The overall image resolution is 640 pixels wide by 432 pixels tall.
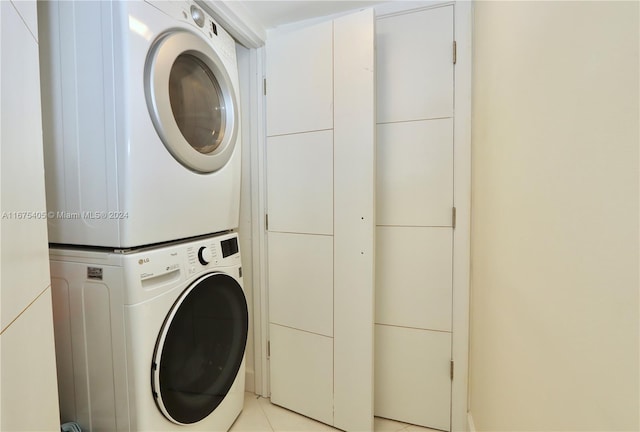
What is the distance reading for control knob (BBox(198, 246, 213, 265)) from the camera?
3.52ft

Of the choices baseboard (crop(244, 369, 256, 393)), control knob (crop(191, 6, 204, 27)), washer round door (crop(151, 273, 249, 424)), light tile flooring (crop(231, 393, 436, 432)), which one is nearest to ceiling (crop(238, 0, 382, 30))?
control knob (crop(191, 6, 204, 27))

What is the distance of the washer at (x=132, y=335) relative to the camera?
0.85m

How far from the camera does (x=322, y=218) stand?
136 cm

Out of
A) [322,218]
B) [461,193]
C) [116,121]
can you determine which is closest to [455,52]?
[461,193]

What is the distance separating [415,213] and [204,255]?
38.1 inches

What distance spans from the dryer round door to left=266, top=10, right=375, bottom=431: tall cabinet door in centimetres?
29

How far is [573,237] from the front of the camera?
0.44 metres

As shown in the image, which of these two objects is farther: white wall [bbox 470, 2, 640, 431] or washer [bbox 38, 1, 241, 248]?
washer [bbox 38, 1, 241, 248]

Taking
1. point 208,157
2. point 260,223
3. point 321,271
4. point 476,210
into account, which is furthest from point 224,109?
A: point 476,210

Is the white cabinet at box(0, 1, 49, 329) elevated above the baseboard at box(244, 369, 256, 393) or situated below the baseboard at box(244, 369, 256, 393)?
above

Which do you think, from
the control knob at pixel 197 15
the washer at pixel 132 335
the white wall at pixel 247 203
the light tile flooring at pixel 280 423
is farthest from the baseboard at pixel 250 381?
the control knob at pixel 197 15

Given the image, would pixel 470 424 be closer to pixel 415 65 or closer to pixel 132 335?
pixel 132 335

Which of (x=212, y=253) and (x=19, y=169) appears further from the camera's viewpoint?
(x=212, y=253)

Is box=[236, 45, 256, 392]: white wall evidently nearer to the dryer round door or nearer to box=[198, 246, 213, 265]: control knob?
the dryer round door
